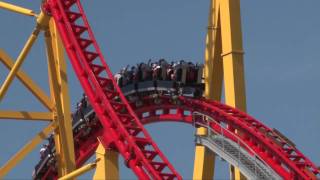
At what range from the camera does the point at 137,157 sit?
2119 centimetres

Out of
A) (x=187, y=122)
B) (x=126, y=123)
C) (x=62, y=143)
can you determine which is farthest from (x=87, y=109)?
(x=126, y=123)

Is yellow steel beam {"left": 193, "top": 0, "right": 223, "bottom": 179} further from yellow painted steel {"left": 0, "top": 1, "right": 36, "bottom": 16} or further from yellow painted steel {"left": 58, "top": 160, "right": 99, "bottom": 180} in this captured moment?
yellow painted steel {"left": 58, "top": 160, "right": 99, "bottom": 180}

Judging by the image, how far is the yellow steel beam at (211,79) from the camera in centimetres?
2844

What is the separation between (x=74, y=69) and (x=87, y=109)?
620 centimetres

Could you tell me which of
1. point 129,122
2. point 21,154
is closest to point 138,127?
point 129,122

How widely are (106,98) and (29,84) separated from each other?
4.19 meters

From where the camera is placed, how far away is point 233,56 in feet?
85.5

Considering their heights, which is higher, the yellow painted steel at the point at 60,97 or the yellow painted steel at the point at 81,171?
the yellow painted steel at the point at 60,97

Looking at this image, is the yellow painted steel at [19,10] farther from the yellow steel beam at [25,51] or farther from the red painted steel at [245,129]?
the red painted steel at [245,129]

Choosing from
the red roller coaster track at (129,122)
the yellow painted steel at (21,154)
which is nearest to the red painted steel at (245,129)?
the red roller coaster track at (129,122)

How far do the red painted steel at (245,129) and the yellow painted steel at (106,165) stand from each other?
1225 millimetres

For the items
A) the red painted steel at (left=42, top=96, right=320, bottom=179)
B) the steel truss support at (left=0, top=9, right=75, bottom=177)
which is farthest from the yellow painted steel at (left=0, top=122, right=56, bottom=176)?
the red painted steel at (left=42, top=96, right=320, bottom=179)

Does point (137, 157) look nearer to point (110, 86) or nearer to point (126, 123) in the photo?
point (126, 123)

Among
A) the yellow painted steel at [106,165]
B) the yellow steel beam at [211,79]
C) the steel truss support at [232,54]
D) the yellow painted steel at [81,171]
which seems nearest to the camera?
the yellow painted steel at [106,165]
